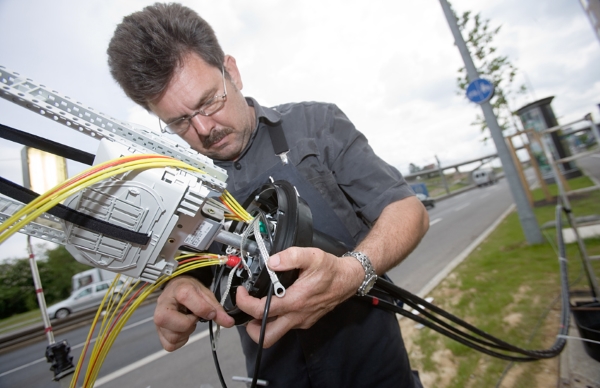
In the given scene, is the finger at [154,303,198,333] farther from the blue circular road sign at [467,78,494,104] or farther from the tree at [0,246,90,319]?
the tree at [0,246,90,319]

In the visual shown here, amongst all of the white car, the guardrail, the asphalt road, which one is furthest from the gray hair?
the white car

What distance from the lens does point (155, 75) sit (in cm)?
125

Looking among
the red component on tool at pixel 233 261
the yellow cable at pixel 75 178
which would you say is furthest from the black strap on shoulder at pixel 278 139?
the yellow cable at pixel 75 178

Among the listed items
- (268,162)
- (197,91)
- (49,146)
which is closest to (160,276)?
(49,146)

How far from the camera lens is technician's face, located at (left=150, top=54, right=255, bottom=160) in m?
1.30

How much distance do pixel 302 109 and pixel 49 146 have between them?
1073 mm

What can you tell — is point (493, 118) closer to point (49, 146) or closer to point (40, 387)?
point (49, 146)

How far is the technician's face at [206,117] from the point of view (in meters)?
1.30

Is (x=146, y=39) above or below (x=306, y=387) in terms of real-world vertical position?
above

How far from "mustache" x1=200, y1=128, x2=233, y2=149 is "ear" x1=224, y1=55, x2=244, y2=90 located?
1.21 ft

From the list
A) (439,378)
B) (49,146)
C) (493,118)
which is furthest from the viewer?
(493,118)

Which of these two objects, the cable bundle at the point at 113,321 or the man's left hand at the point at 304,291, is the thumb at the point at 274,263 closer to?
the man's left hand at the point at 304,291

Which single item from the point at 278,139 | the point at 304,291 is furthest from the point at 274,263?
the point at 278,139

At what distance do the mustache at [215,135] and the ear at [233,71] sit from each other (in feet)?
1.21
